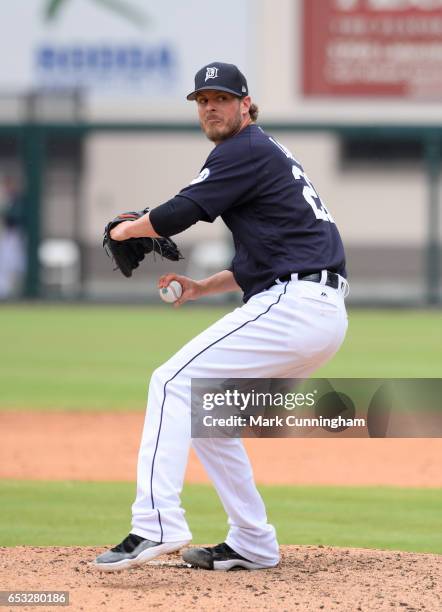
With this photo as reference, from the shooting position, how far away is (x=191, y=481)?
6.30 meters

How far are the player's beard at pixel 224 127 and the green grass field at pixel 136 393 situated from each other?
1.69m

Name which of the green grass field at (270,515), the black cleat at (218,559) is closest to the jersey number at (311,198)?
the black cleat at (218,559)

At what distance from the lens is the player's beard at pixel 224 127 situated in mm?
4086

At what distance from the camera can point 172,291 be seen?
434 cm

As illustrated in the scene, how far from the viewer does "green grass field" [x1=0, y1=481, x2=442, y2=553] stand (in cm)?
491

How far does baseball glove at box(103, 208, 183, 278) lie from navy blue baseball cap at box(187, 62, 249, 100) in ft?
1.53

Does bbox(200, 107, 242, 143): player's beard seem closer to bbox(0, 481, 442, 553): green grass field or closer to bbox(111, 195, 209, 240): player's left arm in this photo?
bbox(111, 195, 209, 240): player's left arm

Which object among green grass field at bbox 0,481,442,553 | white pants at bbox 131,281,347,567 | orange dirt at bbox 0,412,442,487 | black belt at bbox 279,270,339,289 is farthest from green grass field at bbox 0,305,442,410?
black belt at bbox 279,270,339,289

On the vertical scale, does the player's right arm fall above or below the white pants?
above

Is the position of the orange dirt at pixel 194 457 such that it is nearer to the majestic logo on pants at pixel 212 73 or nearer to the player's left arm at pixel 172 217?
the player's left arm at pixel 172 217

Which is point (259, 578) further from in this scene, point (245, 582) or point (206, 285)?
point (206, 285)

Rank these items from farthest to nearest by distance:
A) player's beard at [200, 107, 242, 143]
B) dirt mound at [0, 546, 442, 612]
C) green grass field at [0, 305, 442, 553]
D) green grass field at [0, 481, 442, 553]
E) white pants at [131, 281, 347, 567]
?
green grass field at [0, 305, 442, 553], green grass field at [0, 481, 442, 553], player's beard at [200, 107, 242, 143], white pants at [131, 281, 347, 567], dirt mound at [0, 546, 442, 612]

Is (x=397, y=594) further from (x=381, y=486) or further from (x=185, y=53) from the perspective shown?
(x=185, y=53)

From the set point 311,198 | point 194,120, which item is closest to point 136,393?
point 311,198
